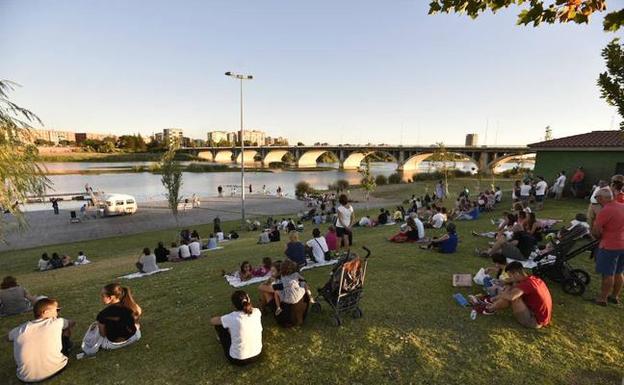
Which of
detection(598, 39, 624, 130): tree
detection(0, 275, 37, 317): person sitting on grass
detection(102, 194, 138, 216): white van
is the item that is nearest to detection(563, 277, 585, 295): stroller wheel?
detection(598, 39, 624, 130): tree

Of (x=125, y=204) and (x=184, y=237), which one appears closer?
(x=184, y=237)

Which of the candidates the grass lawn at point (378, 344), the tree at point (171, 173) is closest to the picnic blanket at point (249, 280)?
the grass lawn at point (378, 344)

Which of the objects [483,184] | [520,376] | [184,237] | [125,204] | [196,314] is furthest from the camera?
[483,184]

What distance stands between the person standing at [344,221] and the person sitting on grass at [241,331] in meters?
4.90

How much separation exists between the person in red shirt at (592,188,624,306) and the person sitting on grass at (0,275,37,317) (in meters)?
10.5

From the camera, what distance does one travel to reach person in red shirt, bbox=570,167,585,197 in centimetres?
1720

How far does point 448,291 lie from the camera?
21.2ft

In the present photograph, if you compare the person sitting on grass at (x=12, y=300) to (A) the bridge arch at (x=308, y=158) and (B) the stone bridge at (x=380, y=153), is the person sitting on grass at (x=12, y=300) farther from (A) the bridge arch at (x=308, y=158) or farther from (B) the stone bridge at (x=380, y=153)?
(A) the bridge arch at (x=308, y=158)

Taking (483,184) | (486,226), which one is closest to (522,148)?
(483,184)

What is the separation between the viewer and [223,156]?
123 meters

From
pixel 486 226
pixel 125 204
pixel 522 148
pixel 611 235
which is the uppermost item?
pixel 522 148

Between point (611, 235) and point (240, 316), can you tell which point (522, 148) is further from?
point (240, 316)

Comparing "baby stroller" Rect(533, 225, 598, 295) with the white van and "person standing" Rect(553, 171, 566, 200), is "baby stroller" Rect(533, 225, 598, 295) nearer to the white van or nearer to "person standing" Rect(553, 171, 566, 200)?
"person standing" Rect(553, 171, 566, 200)

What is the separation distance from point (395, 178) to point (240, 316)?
54.6 m
